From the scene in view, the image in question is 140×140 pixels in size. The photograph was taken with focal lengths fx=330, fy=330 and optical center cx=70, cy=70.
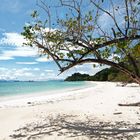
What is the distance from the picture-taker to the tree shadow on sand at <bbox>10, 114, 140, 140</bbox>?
9.69 m

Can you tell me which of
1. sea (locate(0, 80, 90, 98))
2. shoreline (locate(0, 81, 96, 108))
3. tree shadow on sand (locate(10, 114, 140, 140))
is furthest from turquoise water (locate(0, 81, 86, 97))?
tree shadow on sand (locate(10, 114, 140, 140))

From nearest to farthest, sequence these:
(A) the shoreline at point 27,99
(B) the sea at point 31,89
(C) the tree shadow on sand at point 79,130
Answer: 1. (C) the tree shadow on sand at point 79,130
2. (A) the shoreline at point 27,99
3. (B) the sea at point 31,89

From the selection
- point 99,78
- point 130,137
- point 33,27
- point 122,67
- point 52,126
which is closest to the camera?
point 130,137

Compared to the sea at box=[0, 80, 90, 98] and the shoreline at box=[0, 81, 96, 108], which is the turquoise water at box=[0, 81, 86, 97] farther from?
the shoreline at box=[0, 81, 96, 108]

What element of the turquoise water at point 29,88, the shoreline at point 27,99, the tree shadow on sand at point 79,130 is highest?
the turquoise water at point 29,88

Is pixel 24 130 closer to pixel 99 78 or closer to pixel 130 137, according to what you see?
pixel 130 137

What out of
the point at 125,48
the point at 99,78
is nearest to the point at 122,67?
the point at 125,48

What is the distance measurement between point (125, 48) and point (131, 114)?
A: 466 centimetres

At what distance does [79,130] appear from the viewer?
416 inches

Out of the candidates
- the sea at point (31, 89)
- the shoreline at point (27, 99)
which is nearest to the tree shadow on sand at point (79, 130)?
the shoreline at point (27, 99)

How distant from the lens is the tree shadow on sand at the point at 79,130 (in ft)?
31.8

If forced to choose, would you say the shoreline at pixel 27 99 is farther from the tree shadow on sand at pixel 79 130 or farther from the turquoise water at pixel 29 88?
the tree shadow on sand at pixel 79 130

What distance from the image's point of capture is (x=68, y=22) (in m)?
10.2

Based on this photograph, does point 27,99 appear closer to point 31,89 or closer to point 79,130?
point 79,130
